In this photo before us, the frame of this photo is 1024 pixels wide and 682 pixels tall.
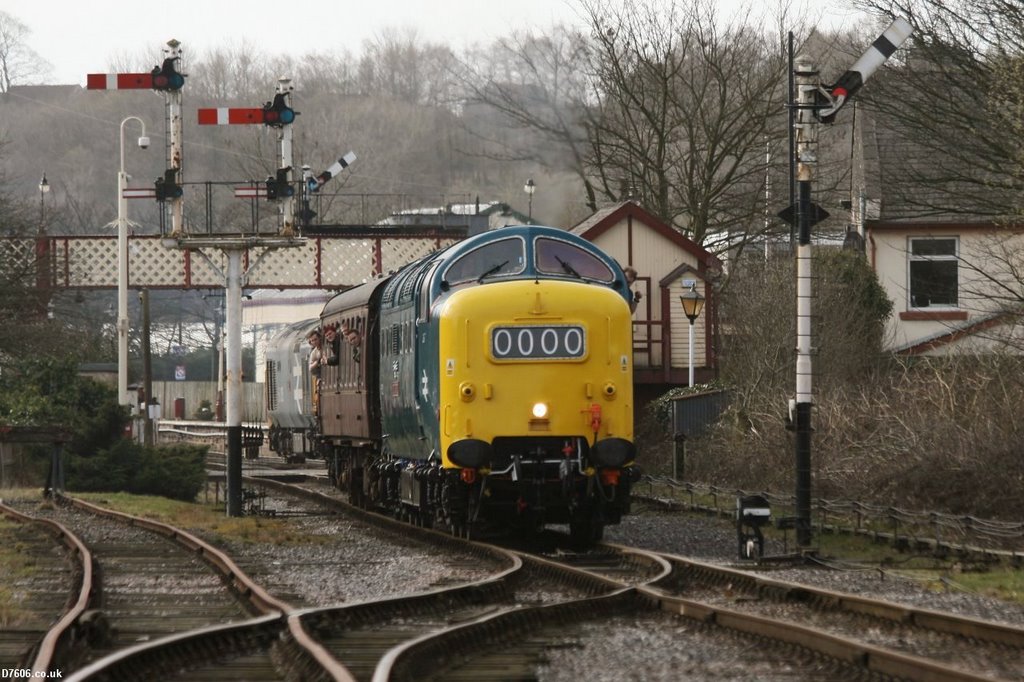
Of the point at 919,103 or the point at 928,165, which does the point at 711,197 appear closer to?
the point at 928,165

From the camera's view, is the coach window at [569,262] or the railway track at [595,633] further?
the coach window at [569,262]

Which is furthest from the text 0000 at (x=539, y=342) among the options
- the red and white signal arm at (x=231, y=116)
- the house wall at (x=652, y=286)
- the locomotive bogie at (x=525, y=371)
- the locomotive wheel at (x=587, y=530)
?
the house wall at (x=652, y=286)

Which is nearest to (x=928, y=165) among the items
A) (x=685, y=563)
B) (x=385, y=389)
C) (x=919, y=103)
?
(x=919, y=103)

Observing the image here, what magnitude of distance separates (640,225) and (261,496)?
540 inches

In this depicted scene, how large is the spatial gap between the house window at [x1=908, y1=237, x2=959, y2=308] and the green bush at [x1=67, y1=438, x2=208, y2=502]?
50.2 ft

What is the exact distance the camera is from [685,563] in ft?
44.8

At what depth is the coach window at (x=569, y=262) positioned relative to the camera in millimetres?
16688

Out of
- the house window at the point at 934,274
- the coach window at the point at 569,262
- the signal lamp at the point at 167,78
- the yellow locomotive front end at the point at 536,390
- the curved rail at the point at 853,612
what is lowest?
the curved rail at the point at 853,612

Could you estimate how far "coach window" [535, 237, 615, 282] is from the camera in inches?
657

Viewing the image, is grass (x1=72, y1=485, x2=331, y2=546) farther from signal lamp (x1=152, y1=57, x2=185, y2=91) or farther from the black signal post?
signal lamp (x1=152, y1=57, x2=185, y2=91)

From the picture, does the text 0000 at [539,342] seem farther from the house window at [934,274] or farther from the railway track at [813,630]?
the house window at [934,274]

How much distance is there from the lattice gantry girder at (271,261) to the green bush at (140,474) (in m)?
5.54

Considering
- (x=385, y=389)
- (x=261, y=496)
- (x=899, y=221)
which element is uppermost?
(x=899, y=221)

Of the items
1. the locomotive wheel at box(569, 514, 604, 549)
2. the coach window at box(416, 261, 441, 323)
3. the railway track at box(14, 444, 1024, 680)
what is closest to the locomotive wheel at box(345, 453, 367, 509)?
the coach window at box(416, 261, 441, 323)
